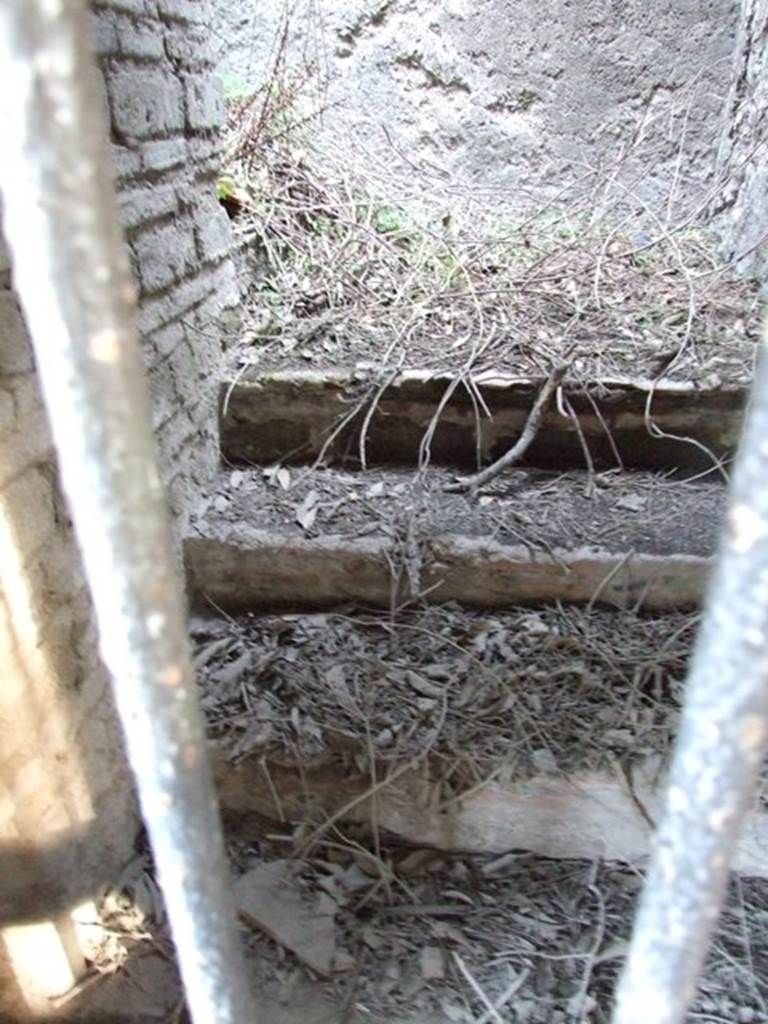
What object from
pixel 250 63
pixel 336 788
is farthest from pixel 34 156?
pixel 250 63

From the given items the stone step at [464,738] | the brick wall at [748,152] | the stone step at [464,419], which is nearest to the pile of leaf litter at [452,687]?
the stone step at [464,738]

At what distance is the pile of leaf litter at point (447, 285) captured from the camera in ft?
6.26

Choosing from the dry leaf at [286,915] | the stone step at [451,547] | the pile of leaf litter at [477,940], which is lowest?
the pile of leaf litter at [477,940]

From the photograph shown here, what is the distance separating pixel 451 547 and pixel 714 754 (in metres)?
1.17

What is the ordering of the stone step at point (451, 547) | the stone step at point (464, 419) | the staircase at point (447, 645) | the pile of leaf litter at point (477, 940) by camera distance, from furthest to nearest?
the stone step at point (464, 419), the stone step at point (451, 547), the staircase at point (447, 645), the pile of leaf litter at point (477, 940)

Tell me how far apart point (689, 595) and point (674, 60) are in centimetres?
185

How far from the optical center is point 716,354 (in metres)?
1.92

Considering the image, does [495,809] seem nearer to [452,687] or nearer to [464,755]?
[464,755]

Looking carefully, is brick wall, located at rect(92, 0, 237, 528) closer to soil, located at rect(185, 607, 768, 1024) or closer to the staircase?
the staircase

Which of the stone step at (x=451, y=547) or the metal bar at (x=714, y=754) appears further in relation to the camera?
the stone step at (x=451, y=547)

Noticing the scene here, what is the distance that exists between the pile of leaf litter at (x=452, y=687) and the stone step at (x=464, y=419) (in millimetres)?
410

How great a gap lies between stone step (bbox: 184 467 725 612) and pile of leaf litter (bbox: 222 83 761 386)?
0.98 ft

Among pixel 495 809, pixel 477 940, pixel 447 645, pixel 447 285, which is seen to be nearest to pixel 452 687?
pixel 447 645

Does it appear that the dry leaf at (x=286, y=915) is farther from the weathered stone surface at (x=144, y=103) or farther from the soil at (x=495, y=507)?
the weathered stone surface at (x=144, y=103)
